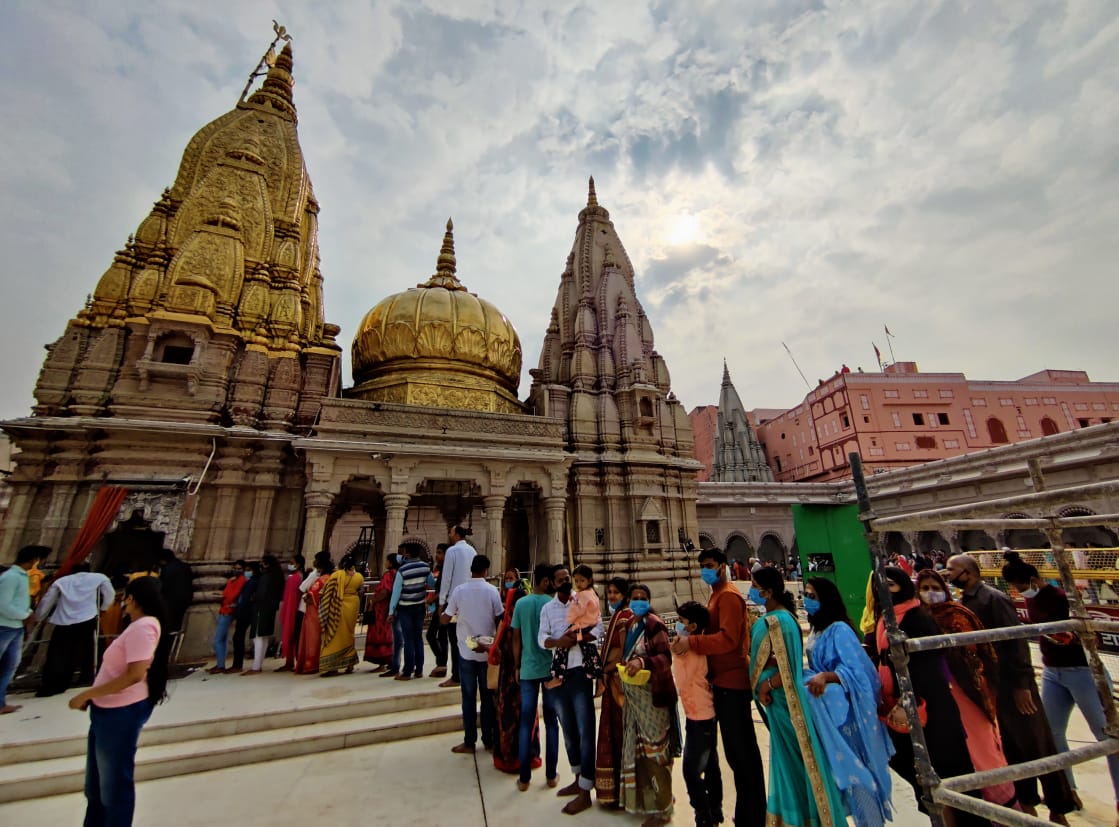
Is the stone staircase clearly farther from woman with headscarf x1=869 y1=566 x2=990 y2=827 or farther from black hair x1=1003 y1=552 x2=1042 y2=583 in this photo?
black hair x1=1003 y1=552 x2=1042 y2=583

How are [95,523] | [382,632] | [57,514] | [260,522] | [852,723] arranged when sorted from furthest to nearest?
1. [260,522]
2. [57,514]
3. [95,523]
4. [382,632]
5. [852,723]

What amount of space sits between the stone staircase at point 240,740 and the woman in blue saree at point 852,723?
4069 mm

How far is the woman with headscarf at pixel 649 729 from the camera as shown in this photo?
3469 mm

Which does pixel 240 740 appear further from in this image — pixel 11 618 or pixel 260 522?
pixel 260 522

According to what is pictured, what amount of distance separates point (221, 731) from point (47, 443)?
7.91 m

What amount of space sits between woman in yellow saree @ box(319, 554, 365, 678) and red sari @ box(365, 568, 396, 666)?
27 cm

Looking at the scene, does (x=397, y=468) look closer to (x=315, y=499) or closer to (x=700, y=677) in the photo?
(x=315, y=499)

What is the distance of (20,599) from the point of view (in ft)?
18.2

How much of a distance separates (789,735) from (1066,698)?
7.73 ft

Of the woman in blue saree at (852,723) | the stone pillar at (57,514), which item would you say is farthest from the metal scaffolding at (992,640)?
the stone pillar at (57,514)

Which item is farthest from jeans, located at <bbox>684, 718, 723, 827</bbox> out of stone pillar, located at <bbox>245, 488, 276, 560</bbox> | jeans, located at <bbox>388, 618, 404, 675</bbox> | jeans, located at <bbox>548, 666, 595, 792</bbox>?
stone pillar, located at <bbox>245, 488, 276, 560</bbox>

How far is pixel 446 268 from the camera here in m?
18.3

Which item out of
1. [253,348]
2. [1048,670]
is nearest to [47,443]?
[253,348]

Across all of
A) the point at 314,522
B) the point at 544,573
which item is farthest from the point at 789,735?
the point at 314,522
